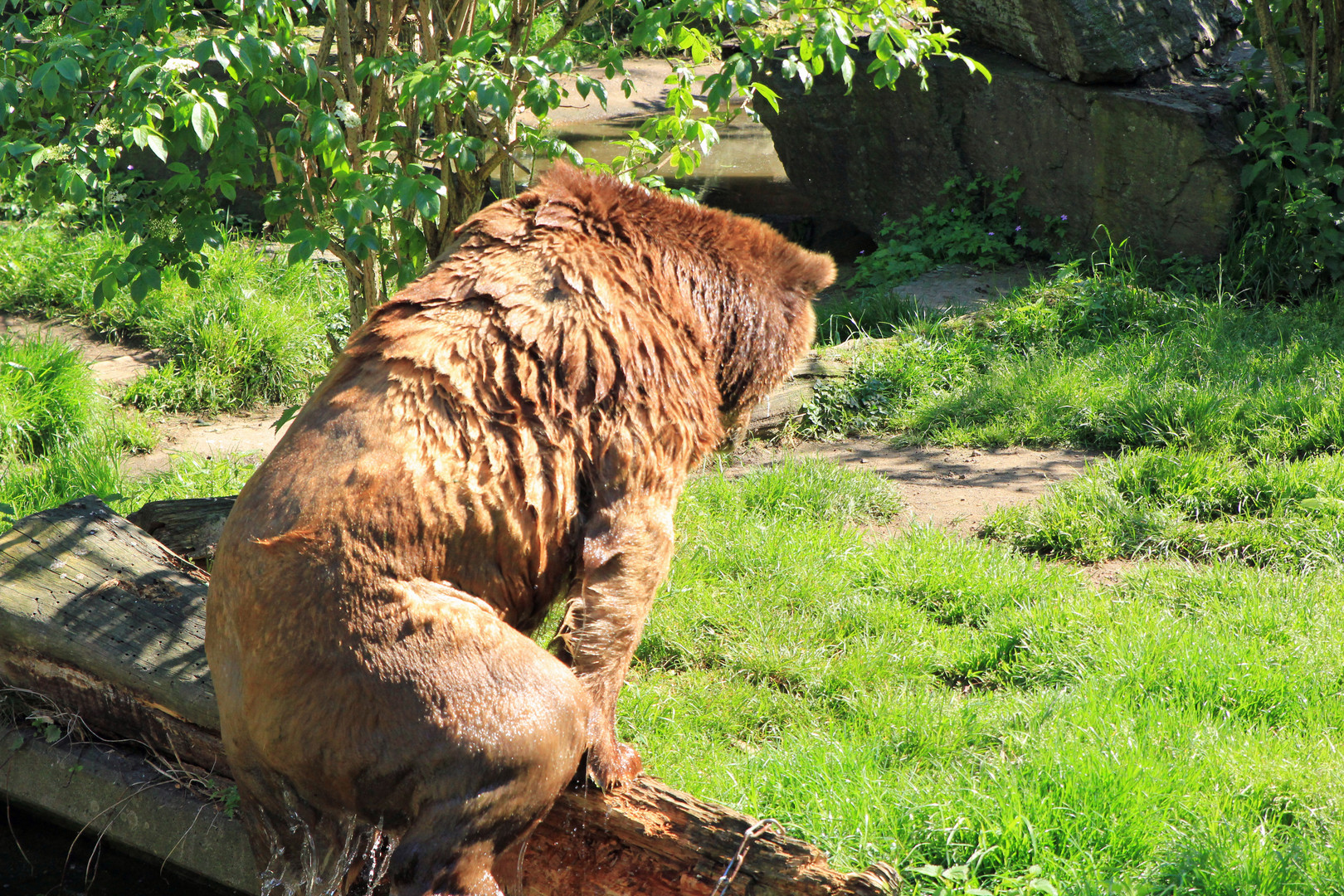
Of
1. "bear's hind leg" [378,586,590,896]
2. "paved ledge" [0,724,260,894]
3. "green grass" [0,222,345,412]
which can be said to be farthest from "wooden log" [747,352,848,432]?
"bear's hind leg" [378,586,590,896]

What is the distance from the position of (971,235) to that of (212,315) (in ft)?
17.5

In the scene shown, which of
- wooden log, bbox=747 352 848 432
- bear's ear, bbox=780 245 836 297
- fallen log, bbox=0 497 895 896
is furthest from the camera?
wooden log, bbox=747 352 848 432

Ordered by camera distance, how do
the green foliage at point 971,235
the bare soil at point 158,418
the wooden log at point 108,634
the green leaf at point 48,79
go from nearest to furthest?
the green leaf at point 48,79
the wooden log at point 108,634
the bare soil at point 158,418
the green foliage at point 971,235

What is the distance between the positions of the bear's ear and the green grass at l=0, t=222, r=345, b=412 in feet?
11.0

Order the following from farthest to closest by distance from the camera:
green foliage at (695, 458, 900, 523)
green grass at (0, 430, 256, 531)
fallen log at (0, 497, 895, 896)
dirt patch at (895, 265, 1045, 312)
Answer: dirt patch at (895, 265, 1045, 312) < green foliage at (695, 458, 900, 523) < green grass at (0, 430, 256, 531) < fallen log at (0, 497, 895, 896)

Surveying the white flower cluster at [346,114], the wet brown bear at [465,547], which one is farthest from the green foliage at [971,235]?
the wet brown bear at [465,547]

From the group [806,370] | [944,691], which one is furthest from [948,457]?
[944,691]

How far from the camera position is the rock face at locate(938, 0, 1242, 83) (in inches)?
303

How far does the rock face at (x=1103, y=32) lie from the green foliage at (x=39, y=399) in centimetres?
612

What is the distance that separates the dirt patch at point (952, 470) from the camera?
531 cm

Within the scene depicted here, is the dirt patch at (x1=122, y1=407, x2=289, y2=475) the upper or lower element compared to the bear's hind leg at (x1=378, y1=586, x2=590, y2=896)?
lower

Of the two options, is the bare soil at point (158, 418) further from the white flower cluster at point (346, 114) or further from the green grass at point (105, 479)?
the white flower cluster at point (346, 114)

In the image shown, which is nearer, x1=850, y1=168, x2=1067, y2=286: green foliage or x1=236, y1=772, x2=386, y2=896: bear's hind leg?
x1=236, y1=772, x2=386, y2=896: bear's hind leg

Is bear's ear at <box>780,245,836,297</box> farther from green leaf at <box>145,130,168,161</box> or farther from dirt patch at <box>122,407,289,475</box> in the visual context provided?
dirt patch at <box>122,407,289,475</box>
